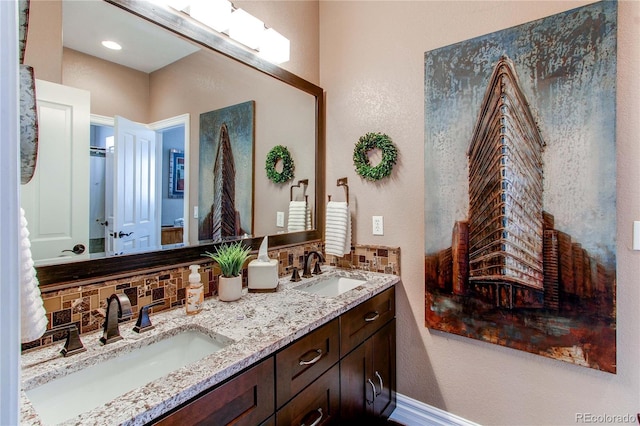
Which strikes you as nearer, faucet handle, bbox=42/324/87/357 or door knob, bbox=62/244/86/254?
faucet handle, bbox=42/324/87/357

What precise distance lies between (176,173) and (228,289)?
55cm

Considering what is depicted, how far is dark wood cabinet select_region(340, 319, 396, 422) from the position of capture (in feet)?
4.54

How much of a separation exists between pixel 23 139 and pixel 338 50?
74.7 inches

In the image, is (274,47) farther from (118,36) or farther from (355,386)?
(355,386)

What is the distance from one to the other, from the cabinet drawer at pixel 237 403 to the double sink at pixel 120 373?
5.8 inches

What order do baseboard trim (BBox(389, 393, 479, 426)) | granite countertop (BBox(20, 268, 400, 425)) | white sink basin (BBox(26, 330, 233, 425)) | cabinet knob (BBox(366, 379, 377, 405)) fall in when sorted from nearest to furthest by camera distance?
granite countertop (BBox(20, 268, 400, 425)) < white sink basin (BBox(26, 330, 233, 425)) < cabinet knob (BBox(366, 379, 377, 405)) < baseboard trim (BBox(389, 393, 479, 426))

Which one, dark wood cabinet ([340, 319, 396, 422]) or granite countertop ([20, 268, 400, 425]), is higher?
granite countertop ([20, 268, 400, 425])

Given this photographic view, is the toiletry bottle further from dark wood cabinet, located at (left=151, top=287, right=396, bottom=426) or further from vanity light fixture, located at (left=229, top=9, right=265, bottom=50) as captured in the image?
vanity light fixture, located at (left=229, top=9, right=265, bottom=50)

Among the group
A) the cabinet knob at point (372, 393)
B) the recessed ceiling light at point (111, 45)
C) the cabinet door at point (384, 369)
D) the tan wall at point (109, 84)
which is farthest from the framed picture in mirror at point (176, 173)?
the cabinet knob at point (372, 393)

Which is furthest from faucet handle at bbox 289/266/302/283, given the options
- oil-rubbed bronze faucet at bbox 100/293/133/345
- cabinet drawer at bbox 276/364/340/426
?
oil-rubbed bronze faucet at bbox 100/293/133/345

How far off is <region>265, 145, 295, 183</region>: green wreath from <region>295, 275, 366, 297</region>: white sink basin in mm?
649

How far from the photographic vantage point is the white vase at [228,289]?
4.55 feet

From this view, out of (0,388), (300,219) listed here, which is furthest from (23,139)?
(300,219)

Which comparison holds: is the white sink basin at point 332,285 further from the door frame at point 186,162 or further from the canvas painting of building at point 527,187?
the door frame at point 186,162
